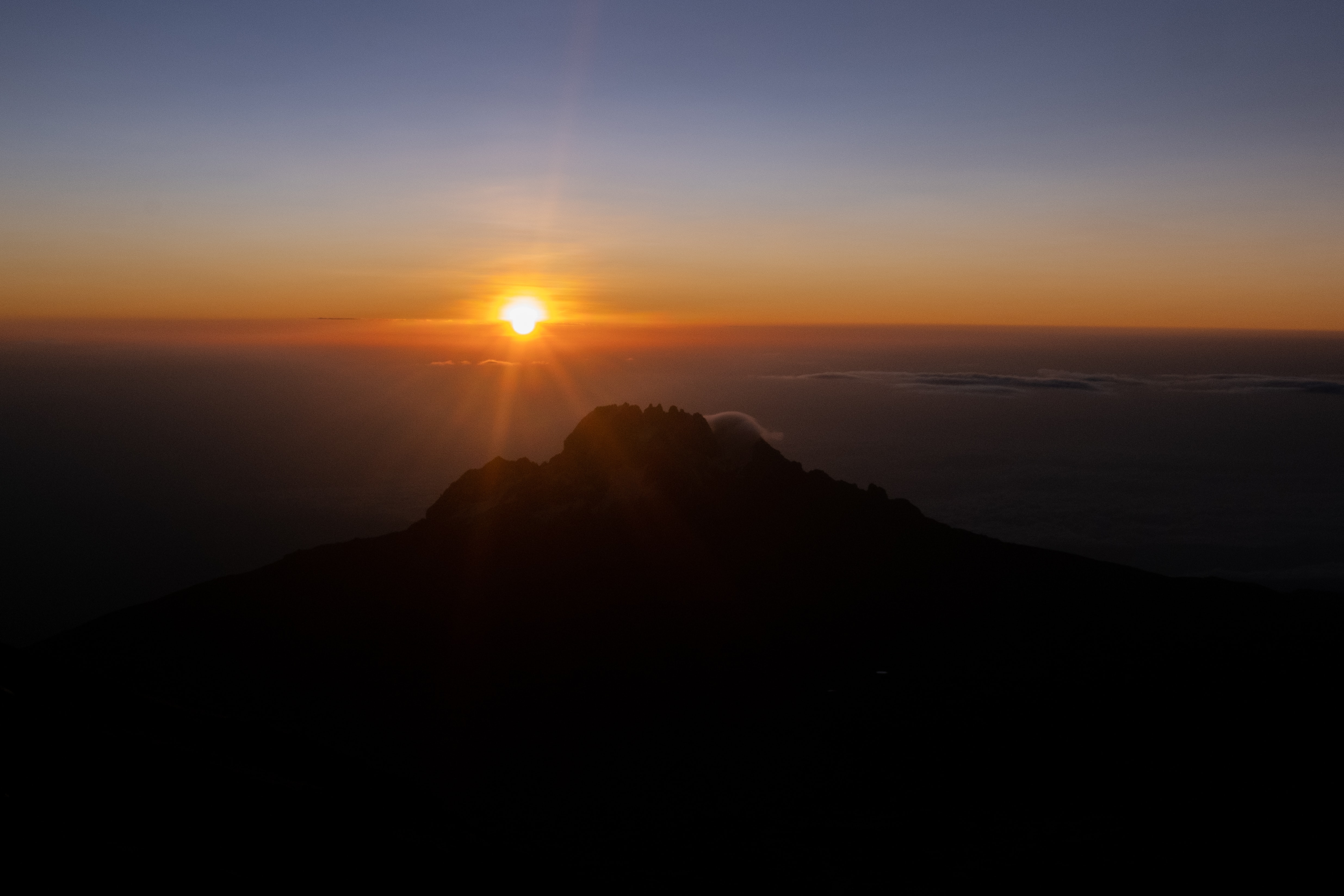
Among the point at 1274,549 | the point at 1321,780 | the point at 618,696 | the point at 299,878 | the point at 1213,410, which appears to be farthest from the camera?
the point at 1213,410

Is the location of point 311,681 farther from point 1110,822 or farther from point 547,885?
point 1110,822

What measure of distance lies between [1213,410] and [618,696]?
185m

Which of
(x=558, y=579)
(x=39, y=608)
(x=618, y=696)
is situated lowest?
(x=39, y=608)

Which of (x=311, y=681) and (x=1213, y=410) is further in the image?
(x=1213, y=410)

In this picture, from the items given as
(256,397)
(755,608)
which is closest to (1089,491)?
(755,608)

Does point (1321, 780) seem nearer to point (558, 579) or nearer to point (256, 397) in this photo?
point (558, 579)

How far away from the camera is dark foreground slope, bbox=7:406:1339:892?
13.9 m

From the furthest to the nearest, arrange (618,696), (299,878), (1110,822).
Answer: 1. (618,696)
2. (1110,822)
3. (299,878)

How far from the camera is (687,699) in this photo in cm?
2412

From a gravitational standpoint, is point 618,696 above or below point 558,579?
below

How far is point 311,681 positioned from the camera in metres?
25.1

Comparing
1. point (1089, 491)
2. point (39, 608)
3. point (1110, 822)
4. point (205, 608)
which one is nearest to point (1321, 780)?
point (1110, 822)

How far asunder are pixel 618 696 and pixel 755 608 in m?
5.71

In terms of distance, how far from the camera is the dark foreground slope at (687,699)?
13.9 metres
